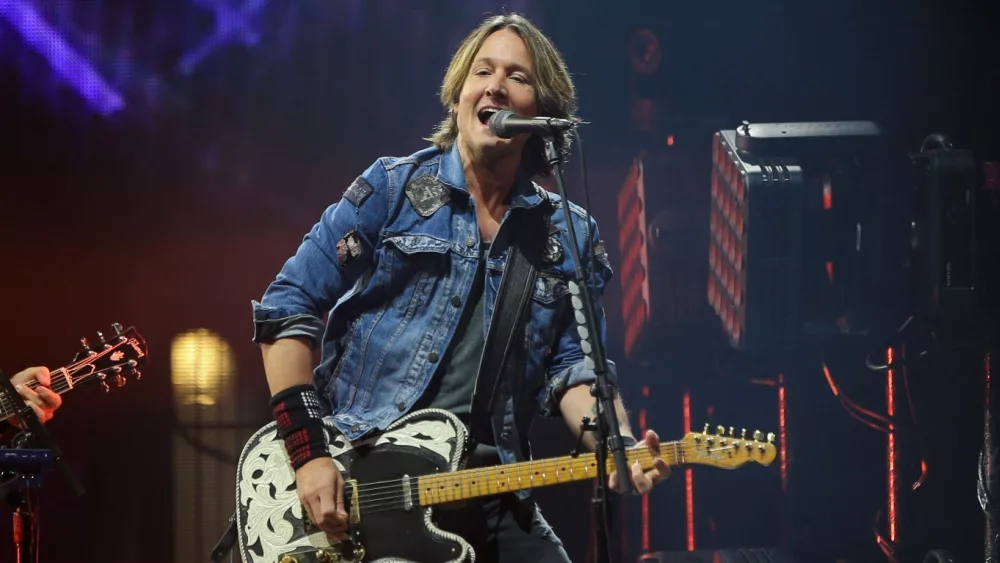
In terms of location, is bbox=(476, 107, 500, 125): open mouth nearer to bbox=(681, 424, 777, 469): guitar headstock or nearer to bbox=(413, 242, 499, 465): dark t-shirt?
bbox=(413, 242, 499, 465): dark t-shirt

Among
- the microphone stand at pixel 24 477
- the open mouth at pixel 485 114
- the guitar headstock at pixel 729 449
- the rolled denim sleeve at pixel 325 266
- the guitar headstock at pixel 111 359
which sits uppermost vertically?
the open mouth at pixel 485 114

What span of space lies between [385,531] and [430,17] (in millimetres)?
2759

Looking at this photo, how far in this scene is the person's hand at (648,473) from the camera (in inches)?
101

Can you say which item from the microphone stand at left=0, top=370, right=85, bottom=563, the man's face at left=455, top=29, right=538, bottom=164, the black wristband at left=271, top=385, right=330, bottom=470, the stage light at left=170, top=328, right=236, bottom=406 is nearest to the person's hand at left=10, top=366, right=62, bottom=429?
the microphone stand at left=0, top=370, right=85, bottom=563

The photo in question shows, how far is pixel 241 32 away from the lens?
4.68 metres

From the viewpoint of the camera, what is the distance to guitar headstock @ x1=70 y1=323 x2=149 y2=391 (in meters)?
4.62

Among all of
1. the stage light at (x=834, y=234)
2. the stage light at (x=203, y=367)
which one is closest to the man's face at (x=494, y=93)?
the stage light at (x=834, y=234)

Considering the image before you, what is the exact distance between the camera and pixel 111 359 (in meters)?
4.63

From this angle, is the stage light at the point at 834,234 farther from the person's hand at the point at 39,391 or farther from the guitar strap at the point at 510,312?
the person's hand at the point at 39,391

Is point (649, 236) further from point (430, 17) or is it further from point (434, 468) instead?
point (434, 468)

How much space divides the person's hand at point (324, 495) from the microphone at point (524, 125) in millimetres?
979

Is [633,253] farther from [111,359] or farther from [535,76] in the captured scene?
[111,359]

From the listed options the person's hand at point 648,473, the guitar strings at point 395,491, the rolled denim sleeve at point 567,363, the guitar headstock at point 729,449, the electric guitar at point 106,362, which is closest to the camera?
the person's hand at point 648,473

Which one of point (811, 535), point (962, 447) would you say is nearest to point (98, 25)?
point (811, 535)
